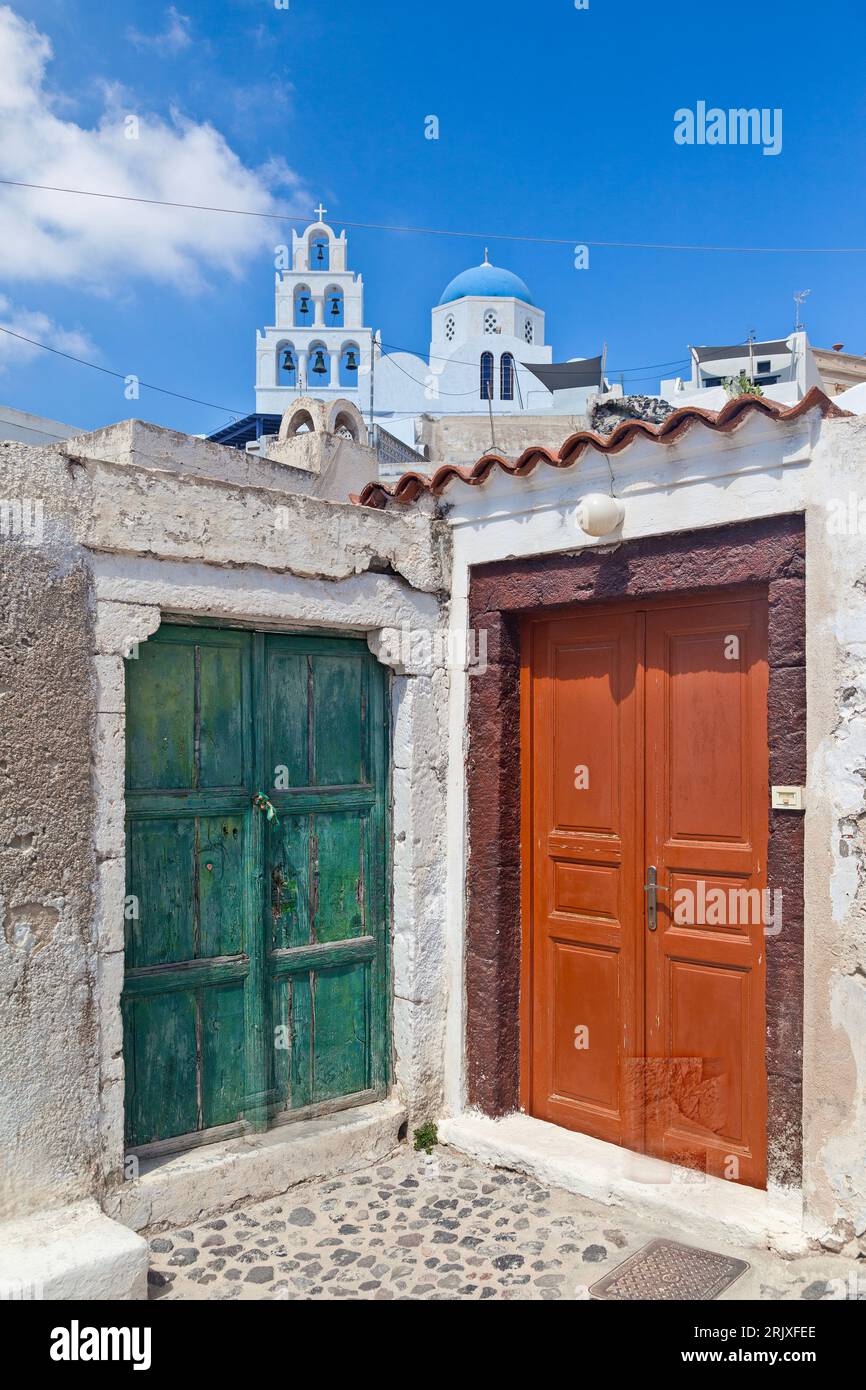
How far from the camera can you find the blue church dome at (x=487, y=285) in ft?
130

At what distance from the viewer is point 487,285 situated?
131ft

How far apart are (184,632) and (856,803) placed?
7.97 ft

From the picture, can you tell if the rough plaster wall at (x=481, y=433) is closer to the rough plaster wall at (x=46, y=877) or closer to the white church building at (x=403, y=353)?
the white church building at (x=403, y=353)

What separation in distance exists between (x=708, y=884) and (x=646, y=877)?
262 millimetres

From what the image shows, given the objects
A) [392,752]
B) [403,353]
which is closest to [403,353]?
[403,353]

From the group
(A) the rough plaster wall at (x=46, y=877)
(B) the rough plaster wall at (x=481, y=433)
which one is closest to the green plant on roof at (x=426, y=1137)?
(A) the rough plaster wall at (x=46, y=877)

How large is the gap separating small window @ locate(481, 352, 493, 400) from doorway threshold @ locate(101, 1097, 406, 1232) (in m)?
35.4

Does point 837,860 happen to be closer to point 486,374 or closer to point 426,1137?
point 426,1137

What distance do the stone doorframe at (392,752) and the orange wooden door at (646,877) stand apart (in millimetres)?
424

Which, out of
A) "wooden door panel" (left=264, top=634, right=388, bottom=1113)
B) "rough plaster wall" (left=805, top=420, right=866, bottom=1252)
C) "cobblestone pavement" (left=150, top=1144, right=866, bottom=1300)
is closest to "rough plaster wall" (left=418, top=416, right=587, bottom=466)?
"wooden door panel" (left=264, top=634, right=388, bottom=1113)

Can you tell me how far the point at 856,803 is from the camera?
3.29 metres

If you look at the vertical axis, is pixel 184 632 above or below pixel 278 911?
above
